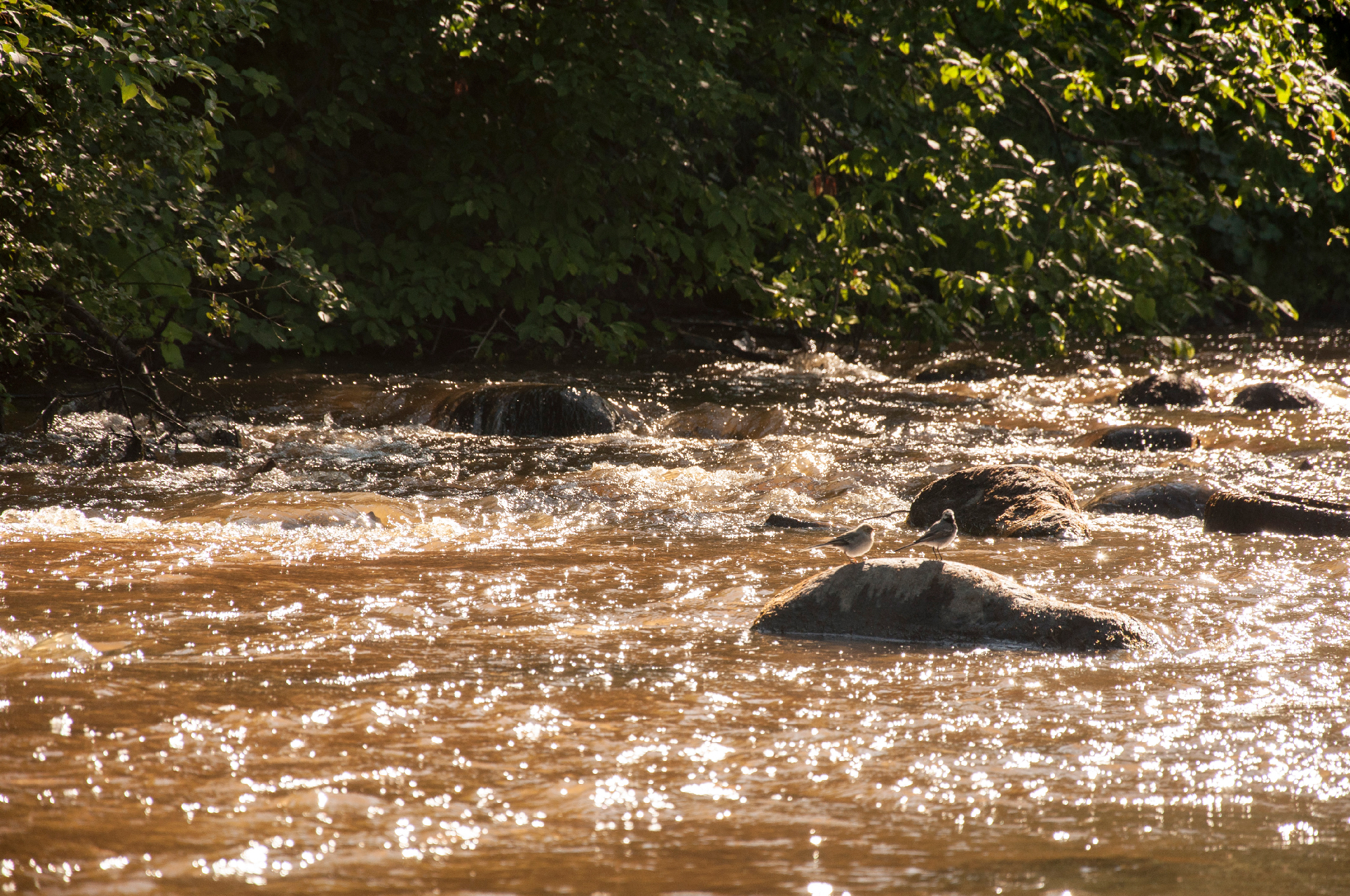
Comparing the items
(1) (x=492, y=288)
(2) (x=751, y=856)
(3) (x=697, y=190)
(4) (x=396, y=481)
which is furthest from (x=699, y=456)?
(2) (x=751, y=856)

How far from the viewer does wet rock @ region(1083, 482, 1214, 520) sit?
23.4 feet

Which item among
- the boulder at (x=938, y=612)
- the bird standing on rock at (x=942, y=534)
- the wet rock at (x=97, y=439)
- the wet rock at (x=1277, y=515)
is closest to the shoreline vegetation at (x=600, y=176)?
the wet rock at (x=97, y=439)

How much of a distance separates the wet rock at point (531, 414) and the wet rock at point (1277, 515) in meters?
5.50

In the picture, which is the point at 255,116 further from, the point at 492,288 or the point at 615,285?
the point at 615,285

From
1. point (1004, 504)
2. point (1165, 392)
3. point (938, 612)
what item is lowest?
point (938, 612)

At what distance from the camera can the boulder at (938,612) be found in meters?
4.45

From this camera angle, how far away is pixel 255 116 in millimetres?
13438

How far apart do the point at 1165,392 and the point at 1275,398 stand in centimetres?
102

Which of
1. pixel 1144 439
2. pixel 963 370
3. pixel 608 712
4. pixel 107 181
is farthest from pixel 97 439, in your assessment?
pixel 963 370

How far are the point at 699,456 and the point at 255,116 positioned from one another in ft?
24.7

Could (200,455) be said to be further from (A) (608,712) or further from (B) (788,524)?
(A) (608,712)

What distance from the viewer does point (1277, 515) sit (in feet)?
21.2

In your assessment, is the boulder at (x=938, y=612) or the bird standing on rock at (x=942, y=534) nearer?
the boulder at (x=938, y=612)

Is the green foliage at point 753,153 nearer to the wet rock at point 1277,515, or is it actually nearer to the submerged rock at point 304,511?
the wet rock at point 1277,515
